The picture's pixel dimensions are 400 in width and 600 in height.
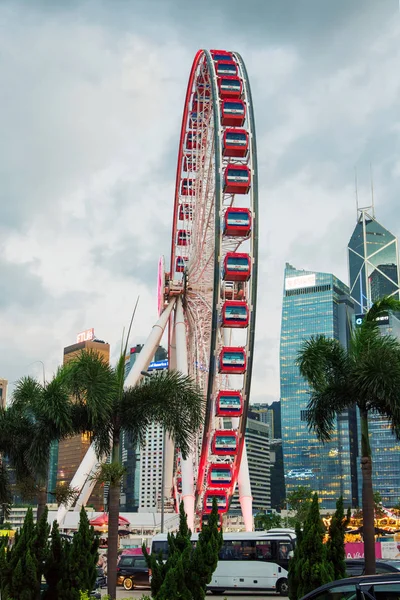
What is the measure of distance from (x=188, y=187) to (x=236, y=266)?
1250 centimetres

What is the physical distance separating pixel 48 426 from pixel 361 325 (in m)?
11.0

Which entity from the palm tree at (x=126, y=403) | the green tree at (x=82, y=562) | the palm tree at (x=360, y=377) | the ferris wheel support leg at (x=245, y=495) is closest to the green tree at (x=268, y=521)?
the ferris wheel support leg at (x=245, y=495)

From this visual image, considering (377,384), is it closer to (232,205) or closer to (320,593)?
(320,593)

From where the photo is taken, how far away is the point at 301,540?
1955 cm

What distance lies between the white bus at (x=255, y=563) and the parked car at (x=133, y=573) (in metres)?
3.50

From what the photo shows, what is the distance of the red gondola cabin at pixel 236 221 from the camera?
173ft

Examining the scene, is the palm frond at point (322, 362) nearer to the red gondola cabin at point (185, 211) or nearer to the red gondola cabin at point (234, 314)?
the red gondola cabin at point (234, 314)

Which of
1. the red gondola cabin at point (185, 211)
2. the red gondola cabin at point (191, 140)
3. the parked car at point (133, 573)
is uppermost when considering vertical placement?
the red gondola cabin at point (191, 140)

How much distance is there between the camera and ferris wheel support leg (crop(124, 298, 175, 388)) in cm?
5838

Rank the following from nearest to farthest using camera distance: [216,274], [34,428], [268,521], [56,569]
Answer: [56,569], [34,428], [216,274], [268,521]

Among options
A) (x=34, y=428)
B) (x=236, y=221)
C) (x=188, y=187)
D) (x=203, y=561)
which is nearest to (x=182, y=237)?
(x=188, y=187)

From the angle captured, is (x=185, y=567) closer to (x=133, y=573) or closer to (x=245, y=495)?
(x=133, y=573)

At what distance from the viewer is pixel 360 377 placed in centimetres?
2394

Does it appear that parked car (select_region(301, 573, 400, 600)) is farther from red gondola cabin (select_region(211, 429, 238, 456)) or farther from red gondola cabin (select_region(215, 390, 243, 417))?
red gondola cabin (select_region(211, 429, 238, 456))
